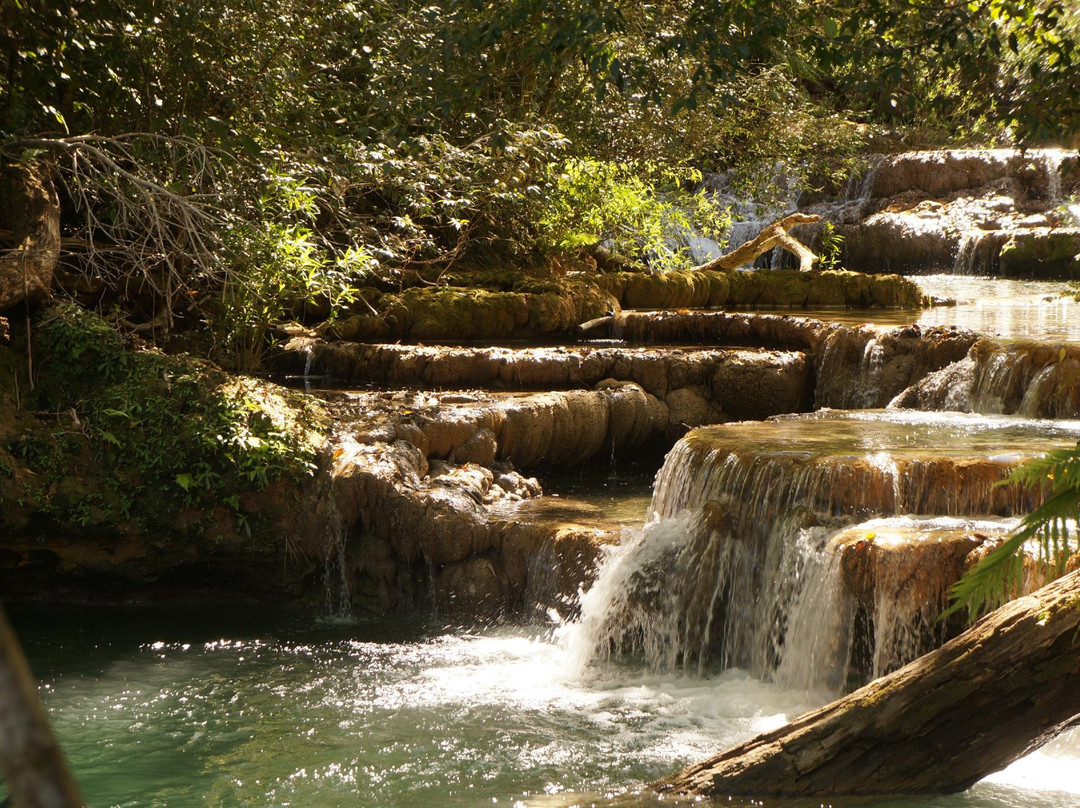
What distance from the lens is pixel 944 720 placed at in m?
4.16

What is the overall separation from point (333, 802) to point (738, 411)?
22.3 ft

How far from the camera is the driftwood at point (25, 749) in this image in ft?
3.11

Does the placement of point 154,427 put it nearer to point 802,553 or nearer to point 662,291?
point 802,553

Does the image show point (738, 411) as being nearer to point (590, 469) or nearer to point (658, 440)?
point (658, 440)

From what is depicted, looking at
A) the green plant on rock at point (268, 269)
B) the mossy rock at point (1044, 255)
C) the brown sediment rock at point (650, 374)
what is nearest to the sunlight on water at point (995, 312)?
the mossy rock at point (1044, 255)

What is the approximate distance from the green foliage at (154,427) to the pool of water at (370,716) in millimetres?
1013

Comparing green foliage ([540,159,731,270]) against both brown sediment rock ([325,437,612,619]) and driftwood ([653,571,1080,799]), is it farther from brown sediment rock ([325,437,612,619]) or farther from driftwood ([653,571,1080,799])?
driftwood ([653,571,1080,799])

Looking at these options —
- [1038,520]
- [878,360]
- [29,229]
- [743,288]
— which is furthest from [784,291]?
[1038,520]

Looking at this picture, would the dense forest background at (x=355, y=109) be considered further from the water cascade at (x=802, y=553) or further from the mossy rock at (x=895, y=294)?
the mossy rock at (x=895, y=294)

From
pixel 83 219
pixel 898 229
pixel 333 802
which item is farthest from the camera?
pixel 898 229

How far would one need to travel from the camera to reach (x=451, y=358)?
11.1 m

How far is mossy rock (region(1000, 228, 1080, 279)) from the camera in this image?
58.4ft

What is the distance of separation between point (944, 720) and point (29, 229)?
25.5 feet

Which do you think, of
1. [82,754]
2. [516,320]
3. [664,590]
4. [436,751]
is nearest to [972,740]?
[436,751]
